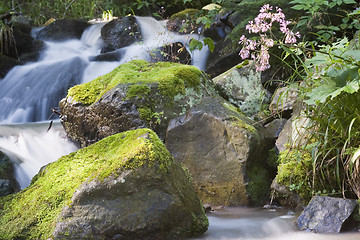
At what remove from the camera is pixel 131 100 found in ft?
14.6

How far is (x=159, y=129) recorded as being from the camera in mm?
4453

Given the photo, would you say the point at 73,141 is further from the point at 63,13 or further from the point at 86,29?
the point at 63,13

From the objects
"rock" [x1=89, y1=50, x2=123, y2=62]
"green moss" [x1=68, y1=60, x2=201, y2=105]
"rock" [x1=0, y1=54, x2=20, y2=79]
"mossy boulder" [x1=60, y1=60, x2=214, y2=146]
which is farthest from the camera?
"rock" [x1=0, y1=54, x2=20, y2=79]

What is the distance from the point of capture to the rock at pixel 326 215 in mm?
2760

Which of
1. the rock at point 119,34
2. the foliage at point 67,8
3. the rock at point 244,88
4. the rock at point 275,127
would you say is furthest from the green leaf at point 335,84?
the foliage at point 67,8

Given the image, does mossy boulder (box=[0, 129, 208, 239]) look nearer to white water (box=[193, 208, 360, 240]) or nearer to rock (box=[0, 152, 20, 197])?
white water (box=[193, 208, 360, 240])

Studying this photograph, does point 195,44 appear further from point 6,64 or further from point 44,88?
point 6,64

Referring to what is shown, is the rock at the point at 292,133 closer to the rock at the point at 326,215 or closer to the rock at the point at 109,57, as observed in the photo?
the rock at the point at 326,215

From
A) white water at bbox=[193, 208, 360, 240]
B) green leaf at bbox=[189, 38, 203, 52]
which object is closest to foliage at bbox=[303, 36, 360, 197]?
white water at bbox=[193, 208, 360, 240]

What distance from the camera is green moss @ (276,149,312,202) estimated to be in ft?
11.3

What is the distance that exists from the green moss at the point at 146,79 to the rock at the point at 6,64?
4.66 m

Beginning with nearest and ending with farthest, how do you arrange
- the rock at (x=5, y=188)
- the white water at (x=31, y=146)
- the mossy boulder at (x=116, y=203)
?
the mossy boulder at (x=116, y=203), the rock at (x=5, y=188), the white water at (x=31, y=146)

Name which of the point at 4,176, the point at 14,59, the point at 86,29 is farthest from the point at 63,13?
the point at 4,176

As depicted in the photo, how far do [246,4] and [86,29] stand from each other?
6813 mm
